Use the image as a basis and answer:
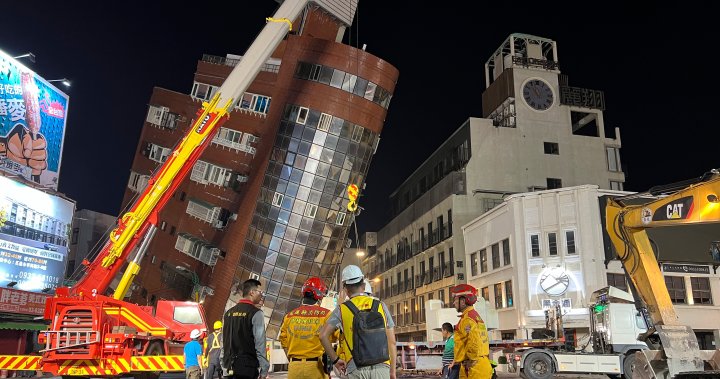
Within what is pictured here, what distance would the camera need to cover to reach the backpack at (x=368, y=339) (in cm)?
624

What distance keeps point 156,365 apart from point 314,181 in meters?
23.6

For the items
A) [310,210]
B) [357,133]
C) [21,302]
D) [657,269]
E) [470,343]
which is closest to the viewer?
[470,343]

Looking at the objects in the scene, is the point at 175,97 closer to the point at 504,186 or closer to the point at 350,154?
the point at 350,154

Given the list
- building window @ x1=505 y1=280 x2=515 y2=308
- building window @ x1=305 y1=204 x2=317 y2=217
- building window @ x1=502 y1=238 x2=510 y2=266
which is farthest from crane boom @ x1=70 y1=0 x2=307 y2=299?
building window @ x1=505 y1=280 x2=515 y2=308

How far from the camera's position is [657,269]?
16.8 metres

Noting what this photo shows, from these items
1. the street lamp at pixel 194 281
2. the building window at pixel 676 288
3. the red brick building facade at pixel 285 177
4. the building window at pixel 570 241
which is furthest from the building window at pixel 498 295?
the street lamp at pixel 194 281

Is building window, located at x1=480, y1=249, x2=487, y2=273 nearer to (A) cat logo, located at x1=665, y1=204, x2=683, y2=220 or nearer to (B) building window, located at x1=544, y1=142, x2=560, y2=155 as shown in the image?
(B) building window, located at x1=544, y1=142, x2=560, y2=155

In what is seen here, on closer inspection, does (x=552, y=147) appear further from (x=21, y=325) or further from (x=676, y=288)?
(x=21, y=325)

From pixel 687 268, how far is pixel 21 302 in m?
40.3

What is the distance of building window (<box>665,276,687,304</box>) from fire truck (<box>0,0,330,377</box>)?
3141 centimetres

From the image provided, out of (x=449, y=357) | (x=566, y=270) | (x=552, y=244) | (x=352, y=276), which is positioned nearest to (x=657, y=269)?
(x=449, y=357)

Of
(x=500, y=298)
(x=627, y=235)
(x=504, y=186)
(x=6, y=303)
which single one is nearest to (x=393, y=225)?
(x=504, y=186)

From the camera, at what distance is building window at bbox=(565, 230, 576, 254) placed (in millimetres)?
39062

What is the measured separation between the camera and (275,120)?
135ft
